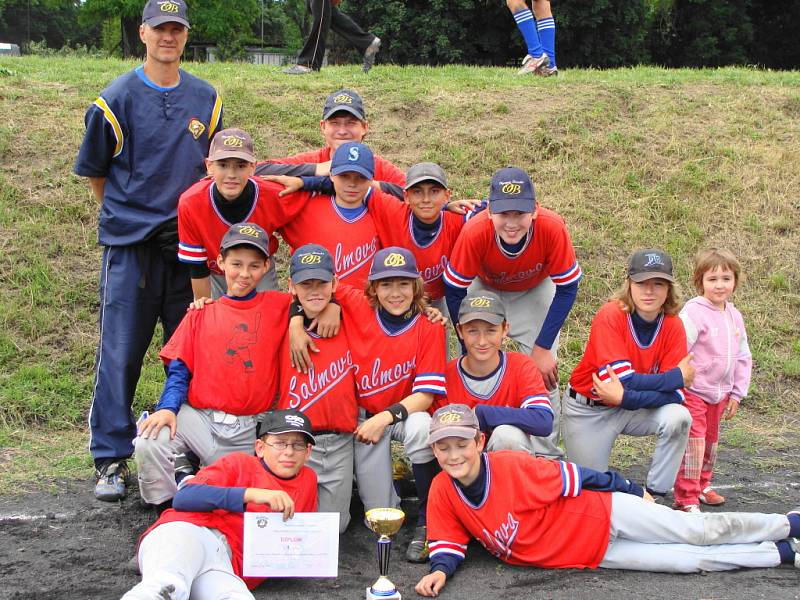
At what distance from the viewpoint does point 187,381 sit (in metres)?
4.79

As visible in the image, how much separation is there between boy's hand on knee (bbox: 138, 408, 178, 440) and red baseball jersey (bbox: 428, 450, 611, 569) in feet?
4.42

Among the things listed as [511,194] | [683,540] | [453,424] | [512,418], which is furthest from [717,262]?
[453,424]

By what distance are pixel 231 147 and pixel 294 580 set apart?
226cm

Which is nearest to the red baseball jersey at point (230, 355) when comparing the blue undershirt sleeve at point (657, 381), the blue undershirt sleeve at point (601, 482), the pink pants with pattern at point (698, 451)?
the blue undershirt sleeve at point (601, 482)

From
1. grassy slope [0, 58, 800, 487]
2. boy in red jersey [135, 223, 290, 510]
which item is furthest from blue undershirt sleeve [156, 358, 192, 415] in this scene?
grassy slope [0, 58, 800, 487]

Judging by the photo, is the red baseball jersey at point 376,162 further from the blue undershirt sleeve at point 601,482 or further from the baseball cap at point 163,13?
the blue undershirt sleeve at point 601,482

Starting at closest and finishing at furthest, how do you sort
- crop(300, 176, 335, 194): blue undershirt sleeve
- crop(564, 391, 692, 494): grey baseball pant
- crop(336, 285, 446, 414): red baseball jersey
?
1. crop(336, 285, 446, 414): red baseball jersey
2. crop(564, 391, 692, 494): grey baseball pant
3. crop(300, 176, 335, 194): blue undershirt sleeve

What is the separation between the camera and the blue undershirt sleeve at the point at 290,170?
547 cm

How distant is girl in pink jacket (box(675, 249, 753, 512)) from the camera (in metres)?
5.37

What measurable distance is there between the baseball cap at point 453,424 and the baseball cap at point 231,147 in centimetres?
179

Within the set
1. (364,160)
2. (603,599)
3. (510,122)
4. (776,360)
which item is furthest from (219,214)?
(510,122)

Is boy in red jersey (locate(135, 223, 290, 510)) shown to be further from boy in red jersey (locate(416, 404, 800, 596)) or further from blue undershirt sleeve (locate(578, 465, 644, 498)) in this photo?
blue undershirt sleeve (locate(578, 465, 644, 498))

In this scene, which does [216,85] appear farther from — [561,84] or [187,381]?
[187,381]

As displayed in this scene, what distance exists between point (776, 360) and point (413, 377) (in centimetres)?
455
